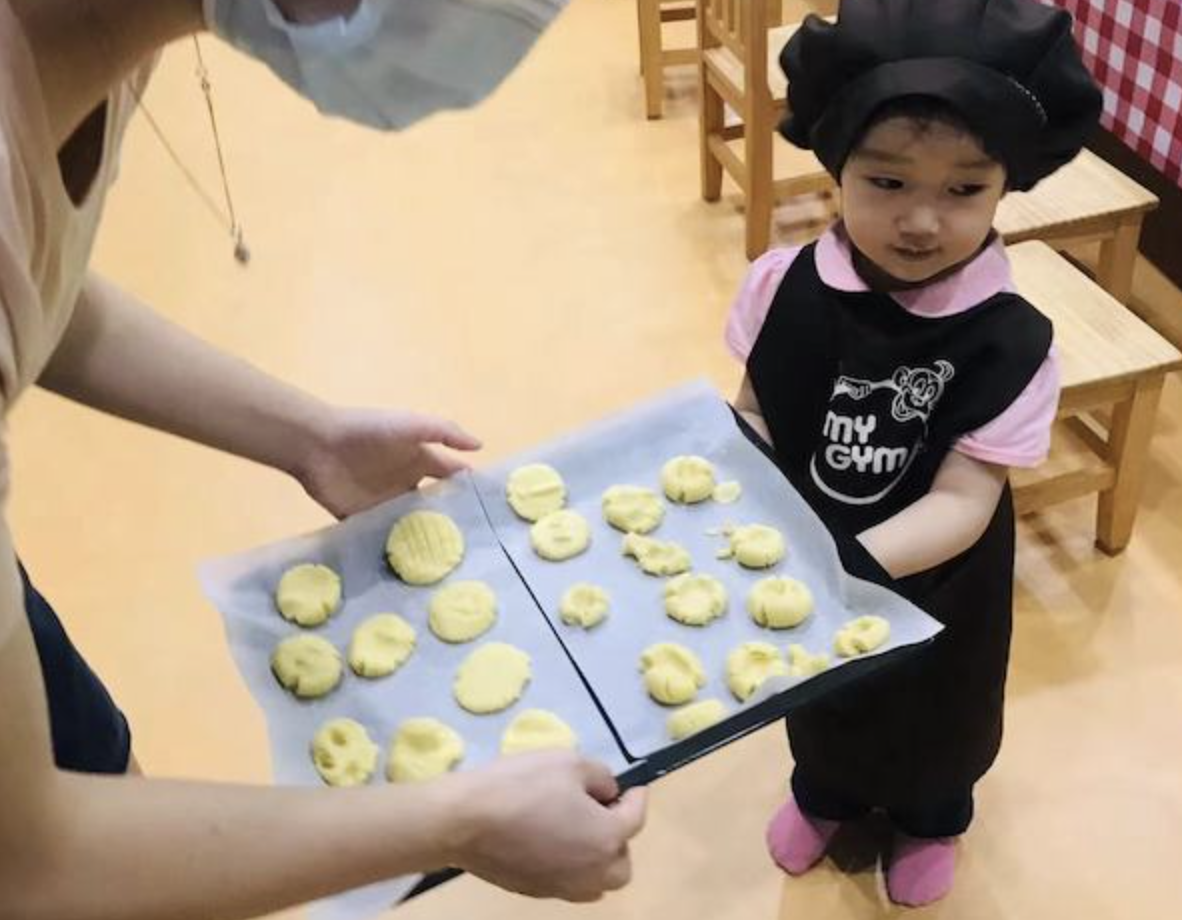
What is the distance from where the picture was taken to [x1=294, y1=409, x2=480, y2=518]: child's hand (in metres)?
1.29

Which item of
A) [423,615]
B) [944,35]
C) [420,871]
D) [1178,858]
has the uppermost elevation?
[944,35]

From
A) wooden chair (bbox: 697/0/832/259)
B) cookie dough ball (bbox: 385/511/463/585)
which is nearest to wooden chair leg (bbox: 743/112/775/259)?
wooden chair (bbox: 697/0/832/259)

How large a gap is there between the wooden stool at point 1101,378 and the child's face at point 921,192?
736 millimetres

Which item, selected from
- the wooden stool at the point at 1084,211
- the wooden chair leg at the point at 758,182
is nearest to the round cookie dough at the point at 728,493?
the wooden stool at the point at 1084,211

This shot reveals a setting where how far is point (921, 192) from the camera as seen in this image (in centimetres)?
117

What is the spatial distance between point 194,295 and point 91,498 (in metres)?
0.64

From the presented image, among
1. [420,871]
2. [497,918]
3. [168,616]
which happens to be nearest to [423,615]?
[420,871]

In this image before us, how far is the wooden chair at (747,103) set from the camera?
257 centimetres

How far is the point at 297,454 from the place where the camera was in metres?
1.27

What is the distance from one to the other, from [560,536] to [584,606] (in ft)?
0.30

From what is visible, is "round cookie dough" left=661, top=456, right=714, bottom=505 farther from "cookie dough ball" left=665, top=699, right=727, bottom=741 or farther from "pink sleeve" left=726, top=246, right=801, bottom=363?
"cookie dough ball" left=665, top=699, right=727, bottom=741

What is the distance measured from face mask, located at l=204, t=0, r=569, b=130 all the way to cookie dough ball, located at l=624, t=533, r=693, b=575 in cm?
54

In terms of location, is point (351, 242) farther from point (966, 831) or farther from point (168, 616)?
point (966, 831)

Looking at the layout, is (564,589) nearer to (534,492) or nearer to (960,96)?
(534,492)
